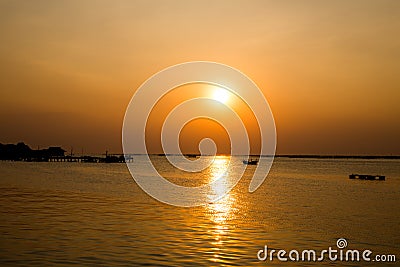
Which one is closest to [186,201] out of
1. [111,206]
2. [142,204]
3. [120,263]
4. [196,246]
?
[142,204]

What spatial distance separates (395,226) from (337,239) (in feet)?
28.5

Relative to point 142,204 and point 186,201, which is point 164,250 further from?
point 186,201

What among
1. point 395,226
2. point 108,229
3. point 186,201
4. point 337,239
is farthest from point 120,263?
point 186,201

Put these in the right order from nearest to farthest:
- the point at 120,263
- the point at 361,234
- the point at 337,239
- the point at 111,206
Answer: the point at 120,263
the point at 337,239
the point at 361,234
the point at 111,206

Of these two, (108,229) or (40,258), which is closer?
(40,258)

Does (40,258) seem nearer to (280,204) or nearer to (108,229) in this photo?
(108,229)

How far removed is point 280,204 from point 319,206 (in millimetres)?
4052

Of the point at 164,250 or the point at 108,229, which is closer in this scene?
the point at 164,250

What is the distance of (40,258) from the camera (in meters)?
23.0

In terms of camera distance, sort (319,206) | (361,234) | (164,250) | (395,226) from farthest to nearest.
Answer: (319,206)
(395,226)
(361,234)
(164,250)

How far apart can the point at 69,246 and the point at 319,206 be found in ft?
104

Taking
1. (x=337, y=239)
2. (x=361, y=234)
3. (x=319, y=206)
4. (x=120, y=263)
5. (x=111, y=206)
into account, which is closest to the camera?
(x=120, y=263)

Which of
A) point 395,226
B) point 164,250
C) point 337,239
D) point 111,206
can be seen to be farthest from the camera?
point 111,206

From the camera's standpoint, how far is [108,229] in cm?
3127
